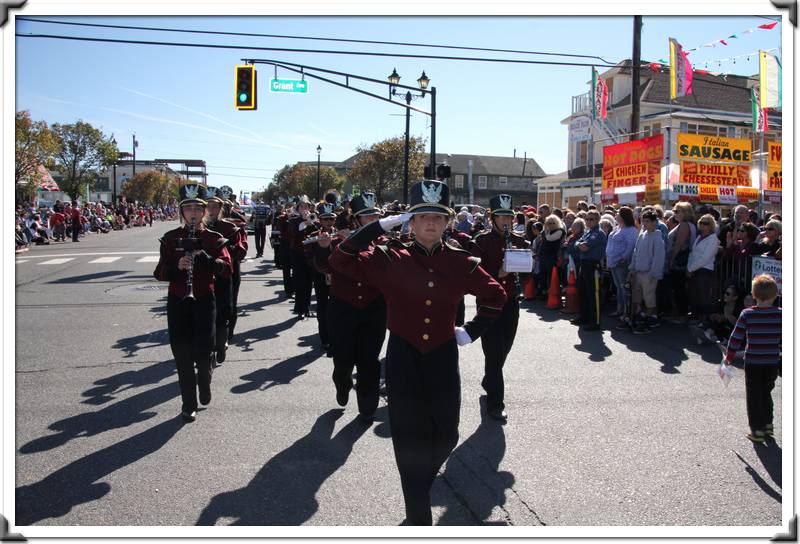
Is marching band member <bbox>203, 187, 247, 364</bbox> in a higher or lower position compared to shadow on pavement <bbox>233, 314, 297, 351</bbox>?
higher

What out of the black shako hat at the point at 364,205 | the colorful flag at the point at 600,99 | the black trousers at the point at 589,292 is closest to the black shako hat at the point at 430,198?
the black shako hat at the point at 364,205

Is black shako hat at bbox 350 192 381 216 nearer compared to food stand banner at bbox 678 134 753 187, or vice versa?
black shako hat at bbox 350 192 381 216

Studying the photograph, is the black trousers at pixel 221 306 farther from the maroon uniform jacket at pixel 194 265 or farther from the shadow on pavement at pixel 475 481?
the shadow on pavement at pixel 475 481

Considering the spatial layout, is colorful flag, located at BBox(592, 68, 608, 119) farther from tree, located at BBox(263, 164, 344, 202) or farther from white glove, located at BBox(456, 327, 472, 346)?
tree, located at BBox(263, 164, 344, 202)

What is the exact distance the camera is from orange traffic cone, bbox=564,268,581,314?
12477 millimetres

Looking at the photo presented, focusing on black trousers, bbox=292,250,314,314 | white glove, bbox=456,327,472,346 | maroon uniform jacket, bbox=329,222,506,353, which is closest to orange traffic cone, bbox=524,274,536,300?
black trousers, bbox=292,250,314,314

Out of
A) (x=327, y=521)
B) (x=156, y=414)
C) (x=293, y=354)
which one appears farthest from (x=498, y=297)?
(x=293, y=354)

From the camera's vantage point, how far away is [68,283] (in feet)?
53.1

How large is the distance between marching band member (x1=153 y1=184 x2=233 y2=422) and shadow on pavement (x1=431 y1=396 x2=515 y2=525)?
99.4 inches

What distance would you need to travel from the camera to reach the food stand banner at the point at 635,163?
15.9 metres

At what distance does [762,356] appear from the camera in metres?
5.59

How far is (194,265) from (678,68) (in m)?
15.1

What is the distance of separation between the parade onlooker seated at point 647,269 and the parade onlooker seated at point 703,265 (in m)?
0.49
